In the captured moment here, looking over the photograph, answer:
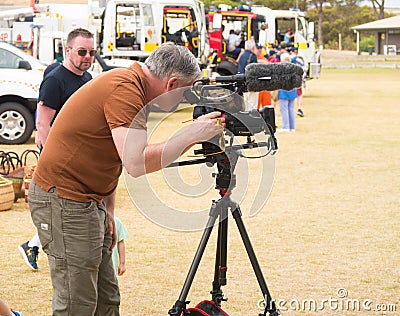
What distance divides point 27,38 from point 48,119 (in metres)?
12.7

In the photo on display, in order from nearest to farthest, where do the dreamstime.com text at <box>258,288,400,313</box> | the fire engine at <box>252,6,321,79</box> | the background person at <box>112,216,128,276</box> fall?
the background person at <box>112,216,128,276</box>, the dreamstime.com text at <box>258,288,400,313</box>, the fire engine at <box>252,6,321,79</box>

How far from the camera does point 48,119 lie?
659 centimetres

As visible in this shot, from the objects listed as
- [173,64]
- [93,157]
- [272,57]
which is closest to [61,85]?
[93,157]

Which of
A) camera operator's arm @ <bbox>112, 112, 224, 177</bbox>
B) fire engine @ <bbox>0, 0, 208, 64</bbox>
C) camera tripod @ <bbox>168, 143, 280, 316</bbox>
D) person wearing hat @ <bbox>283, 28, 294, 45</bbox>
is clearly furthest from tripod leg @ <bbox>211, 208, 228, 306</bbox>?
person wearing hat @ <bbox>283, 28, 294, 45</bbox>

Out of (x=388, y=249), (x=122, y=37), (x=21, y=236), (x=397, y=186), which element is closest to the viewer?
(x=388, y=249)

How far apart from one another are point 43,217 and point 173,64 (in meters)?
1.03

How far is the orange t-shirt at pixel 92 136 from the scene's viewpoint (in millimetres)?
3807

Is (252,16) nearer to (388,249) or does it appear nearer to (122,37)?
(122,37)

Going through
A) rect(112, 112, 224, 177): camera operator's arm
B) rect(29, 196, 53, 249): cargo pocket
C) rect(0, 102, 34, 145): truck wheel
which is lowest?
rect(0, 102, 34, 145): truck wheel

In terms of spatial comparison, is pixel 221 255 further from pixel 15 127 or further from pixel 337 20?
pixel 337 20

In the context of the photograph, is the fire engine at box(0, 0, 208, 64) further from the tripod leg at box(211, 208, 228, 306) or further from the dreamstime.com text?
the tripod leg at box(211, 208, 228, 306)

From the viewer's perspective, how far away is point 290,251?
24.3ft

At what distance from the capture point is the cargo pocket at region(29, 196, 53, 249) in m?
4.16

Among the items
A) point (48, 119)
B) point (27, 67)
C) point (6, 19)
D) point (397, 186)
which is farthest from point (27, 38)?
point (48, 119)
